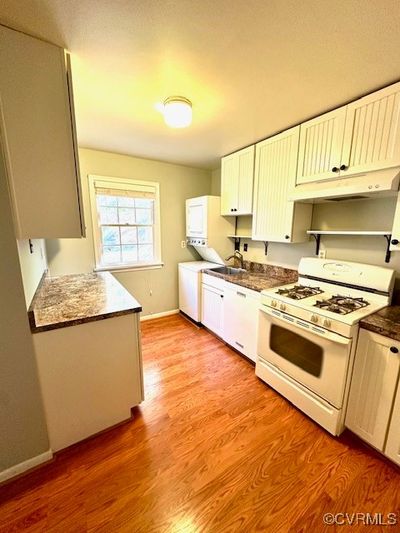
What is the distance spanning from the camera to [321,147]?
1.83 meters

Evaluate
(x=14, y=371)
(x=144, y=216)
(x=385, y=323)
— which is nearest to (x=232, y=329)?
(x=385, y=323)

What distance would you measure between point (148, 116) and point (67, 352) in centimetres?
197

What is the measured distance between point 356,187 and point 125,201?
8.84ft

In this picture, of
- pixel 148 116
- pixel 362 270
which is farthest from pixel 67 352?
pixel 362 270

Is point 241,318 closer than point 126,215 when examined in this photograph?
Yes

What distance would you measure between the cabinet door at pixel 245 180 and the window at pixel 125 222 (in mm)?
1266

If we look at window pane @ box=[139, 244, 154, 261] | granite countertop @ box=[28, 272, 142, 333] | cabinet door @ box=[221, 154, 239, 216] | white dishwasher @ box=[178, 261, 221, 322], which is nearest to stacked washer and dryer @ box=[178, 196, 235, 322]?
white dishwasher @ box=[178, 261, 221, 322]

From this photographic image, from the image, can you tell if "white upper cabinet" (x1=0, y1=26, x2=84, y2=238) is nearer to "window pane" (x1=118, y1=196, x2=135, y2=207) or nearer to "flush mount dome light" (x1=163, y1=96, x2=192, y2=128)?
"flush mount dome light" (x1=163, y1=96, x2=192, y2=128)

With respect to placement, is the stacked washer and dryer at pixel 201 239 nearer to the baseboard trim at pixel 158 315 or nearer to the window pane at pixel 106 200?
the baseboard trim at pixel 158 315

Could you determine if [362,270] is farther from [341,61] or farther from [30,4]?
[30,4]

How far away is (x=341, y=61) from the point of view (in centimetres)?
125

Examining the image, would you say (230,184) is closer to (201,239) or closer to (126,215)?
(201,239)

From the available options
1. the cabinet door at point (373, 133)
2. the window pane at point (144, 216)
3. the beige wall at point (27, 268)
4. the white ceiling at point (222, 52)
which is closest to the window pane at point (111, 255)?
the window pane at point (144, 216)

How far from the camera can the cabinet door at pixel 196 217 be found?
3051 millimetres
